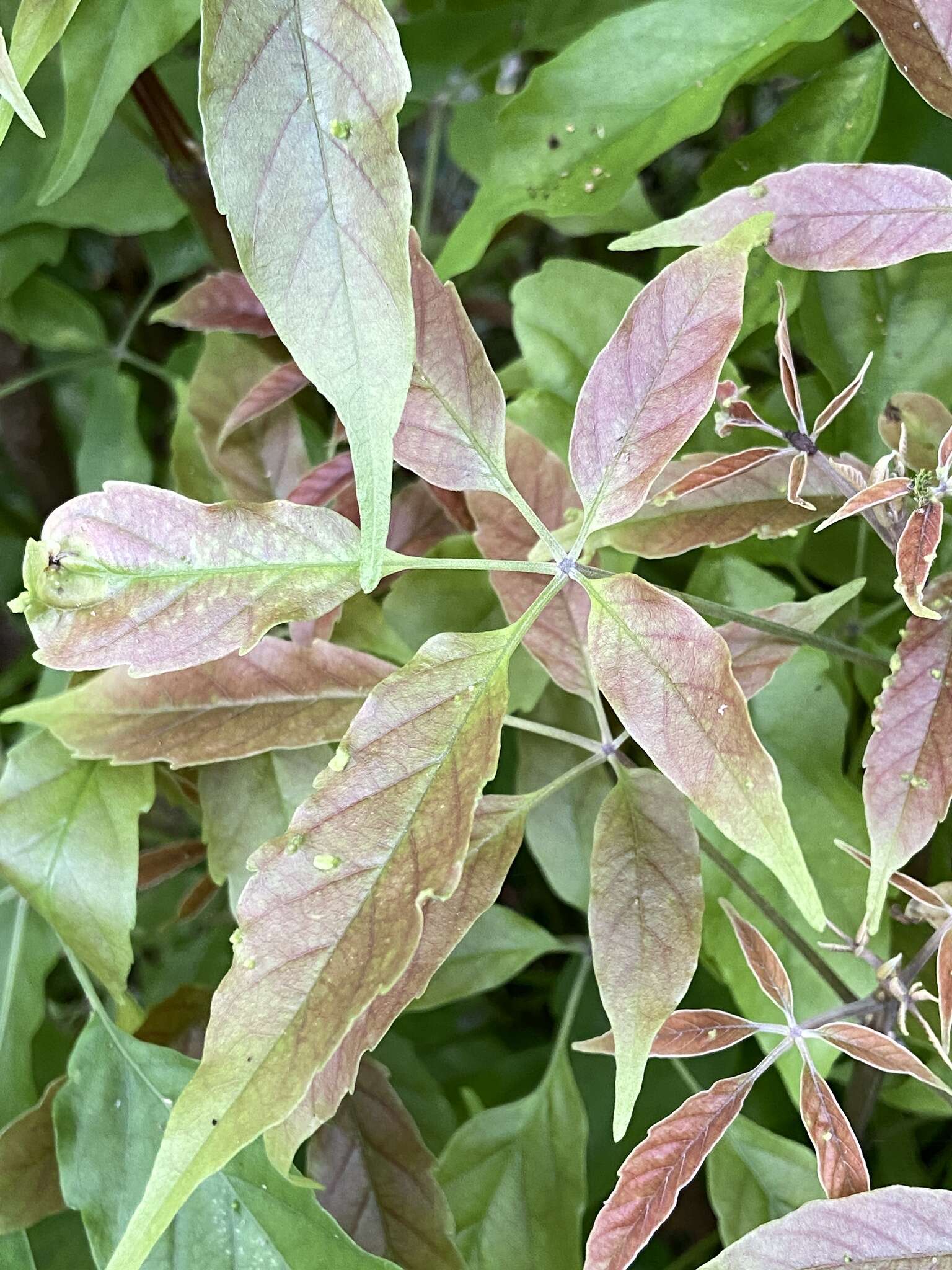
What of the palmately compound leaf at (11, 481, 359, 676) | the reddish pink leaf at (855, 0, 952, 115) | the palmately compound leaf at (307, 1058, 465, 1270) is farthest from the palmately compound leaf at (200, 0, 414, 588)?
the palmately compound leaf at (307, 1058, 465, 1270)

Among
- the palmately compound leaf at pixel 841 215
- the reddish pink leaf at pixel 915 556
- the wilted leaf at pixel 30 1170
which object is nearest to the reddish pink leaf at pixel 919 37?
the palmately compound leaf at pixel 841 215

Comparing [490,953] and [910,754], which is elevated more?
[910,754]

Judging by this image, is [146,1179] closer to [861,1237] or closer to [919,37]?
[861,1237]

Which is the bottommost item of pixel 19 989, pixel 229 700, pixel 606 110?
pixel 19 989

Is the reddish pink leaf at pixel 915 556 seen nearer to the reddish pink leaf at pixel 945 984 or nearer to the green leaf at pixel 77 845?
the reddish pink leaf at pixel 945 984

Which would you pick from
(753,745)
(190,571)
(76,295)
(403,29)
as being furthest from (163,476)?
(753,745)

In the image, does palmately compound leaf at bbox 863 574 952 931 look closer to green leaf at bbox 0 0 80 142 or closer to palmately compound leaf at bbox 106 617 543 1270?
palmately compound leaf at bbox 106 617 543 1270

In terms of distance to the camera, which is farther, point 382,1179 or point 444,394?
point 382,1179

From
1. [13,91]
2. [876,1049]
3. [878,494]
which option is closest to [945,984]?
[876,1049]

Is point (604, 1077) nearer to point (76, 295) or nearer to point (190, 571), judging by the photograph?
point (190, 571)
